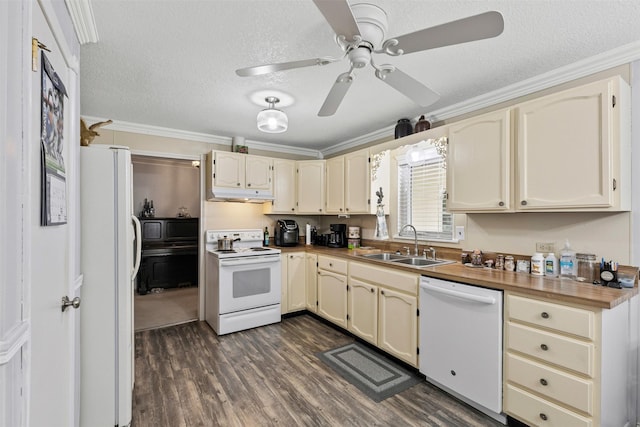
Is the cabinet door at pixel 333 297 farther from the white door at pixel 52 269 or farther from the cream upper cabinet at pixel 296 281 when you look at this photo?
the white door at pixel 52 269

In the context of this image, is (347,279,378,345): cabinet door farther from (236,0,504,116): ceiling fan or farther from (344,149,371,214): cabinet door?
(236,0,504,116): ceiling fan

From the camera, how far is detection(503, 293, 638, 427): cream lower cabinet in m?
1.54

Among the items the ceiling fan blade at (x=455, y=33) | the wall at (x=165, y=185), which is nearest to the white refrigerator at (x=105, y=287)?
the ceiling fan blade at (x=455, y=33)

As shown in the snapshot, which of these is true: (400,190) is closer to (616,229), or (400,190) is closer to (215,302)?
(616,229)

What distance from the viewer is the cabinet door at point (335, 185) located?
384 centimetres

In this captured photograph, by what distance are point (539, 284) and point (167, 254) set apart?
5262mm

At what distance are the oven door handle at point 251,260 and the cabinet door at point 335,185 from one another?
0.99 metres

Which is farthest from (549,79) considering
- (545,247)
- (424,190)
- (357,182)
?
(357,182)

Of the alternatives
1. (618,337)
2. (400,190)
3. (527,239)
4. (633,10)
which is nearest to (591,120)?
(633,10)

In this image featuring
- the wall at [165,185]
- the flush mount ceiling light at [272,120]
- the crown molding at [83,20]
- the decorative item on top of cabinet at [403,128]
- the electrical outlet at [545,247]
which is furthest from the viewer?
the wall at [165,185]

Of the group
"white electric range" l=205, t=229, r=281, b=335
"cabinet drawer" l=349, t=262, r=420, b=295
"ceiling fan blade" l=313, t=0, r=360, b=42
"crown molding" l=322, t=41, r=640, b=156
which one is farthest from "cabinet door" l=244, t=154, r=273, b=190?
"ceiling fan blade" l=313, t=0, r=360, b=42

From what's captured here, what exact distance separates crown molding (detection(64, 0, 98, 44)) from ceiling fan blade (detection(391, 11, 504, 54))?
5.13ft

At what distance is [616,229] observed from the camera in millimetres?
1903

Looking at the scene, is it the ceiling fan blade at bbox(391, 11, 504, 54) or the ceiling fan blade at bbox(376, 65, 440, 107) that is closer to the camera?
the ceiling fan blade at bbox(391, 11, 504, 54)
